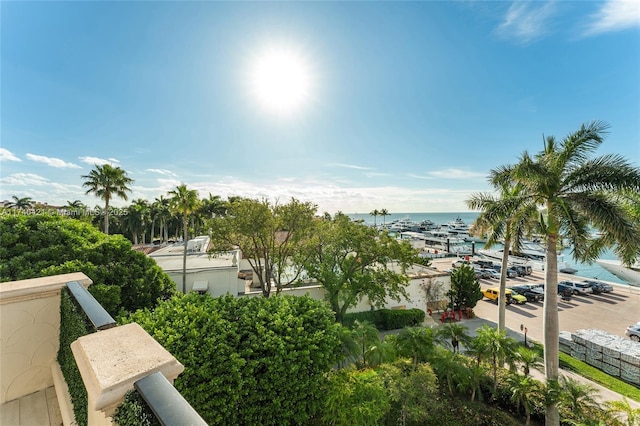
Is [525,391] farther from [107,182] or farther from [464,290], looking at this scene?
[107,182]

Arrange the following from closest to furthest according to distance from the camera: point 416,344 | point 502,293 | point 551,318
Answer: point 551,318 → point 416,344 → point 502,293

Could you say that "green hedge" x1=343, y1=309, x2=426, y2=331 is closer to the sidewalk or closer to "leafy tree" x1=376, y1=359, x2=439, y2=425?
the sidewalk

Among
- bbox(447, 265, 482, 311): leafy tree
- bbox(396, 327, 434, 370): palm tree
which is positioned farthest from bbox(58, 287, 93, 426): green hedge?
bbox(447, 265, 482, 311): leafy tree

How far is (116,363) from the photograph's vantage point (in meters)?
1.73

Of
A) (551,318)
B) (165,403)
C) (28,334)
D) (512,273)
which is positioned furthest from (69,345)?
(512,273)

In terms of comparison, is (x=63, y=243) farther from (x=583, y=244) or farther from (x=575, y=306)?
(x=575, y=306)

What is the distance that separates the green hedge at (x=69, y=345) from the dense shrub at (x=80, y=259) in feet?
13.1

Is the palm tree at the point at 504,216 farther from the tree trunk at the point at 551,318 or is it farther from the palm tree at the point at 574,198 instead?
the tree trunk at the point at 551,318

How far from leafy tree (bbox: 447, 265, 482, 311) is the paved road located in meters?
1.37

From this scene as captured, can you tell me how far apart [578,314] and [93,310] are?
97.1 feet

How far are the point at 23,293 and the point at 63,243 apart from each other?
6270 mm

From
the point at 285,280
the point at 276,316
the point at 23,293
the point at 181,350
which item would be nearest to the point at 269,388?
the point at 276,316

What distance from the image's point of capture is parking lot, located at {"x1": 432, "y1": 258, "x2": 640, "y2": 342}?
18703 mm

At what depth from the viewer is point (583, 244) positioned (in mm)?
10008
